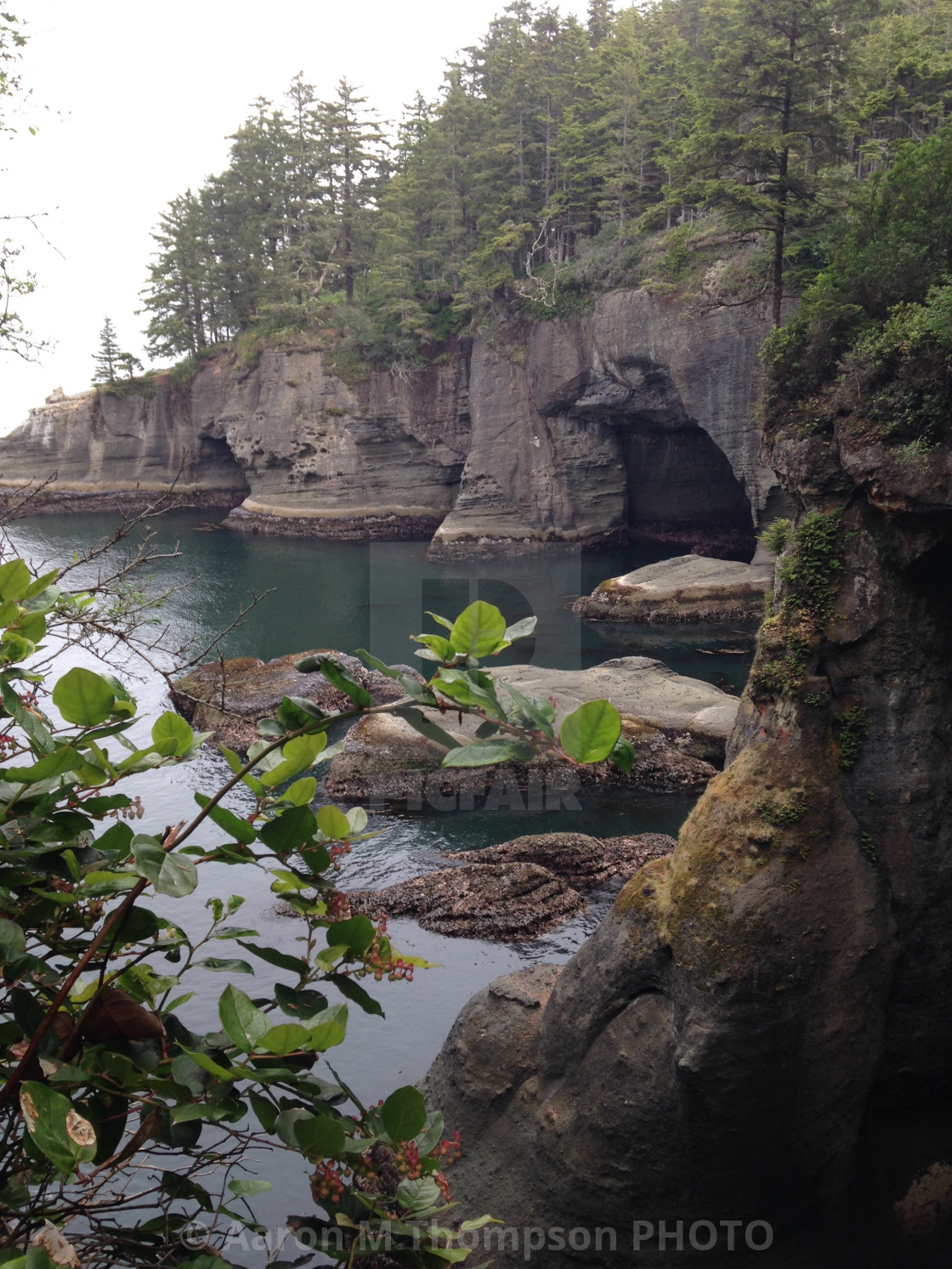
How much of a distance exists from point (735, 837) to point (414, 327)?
4289 cm

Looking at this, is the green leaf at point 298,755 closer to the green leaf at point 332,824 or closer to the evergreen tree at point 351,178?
the green leaf at point 332,824

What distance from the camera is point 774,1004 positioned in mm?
6539

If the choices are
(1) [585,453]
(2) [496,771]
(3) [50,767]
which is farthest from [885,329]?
(1) [585,453]

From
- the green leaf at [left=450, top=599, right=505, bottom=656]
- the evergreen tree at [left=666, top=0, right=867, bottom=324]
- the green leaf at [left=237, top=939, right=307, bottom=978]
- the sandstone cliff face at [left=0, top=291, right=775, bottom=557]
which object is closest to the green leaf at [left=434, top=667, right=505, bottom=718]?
the green leaf at [left=450, top=599, right=505, bottom=656]

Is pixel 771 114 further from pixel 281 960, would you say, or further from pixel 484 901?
pixel 281 960

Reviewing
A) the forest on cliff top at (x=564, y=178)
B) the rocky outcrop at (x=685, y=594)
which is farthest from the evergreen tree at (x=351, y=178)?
the rocky outcrop at (x=685, y=594)

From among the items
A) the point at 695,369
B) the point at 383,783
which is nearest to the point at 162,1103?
the point at 383,783

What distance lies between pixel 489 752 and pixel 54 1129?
1.18 meters

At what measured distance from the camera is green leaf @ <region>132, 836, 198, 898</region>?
2045 mm

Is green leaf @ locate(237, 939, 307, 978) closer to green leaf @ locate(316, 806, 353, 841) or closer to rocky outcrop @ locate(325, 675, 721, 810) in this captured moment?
green leaf @ locate(316, 806, 353, 841)

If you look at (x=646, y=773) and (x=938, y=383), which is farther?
(x=646, y=773)

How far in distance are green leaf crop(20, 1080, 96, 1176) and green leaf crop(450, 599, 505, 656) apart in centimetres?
128

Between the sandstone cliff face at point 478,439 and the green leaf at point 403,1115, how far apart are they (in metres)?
31.0

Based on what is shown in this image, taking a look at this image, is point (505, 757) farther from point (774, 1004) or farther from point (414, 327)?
point (414, 327)
